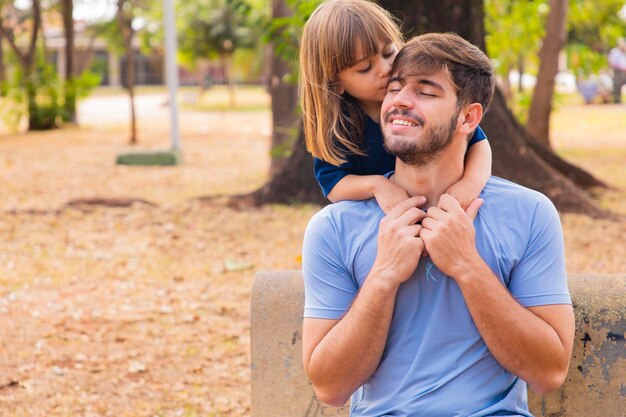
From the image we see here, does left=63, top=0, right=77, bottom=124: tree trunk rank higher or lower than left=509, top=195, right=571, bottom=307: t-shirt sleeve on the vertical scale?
lower

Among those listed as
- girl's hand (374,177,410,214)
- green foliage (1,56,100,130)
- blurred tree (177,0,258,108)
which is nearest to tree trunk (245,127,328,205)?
girl's hand (374,177,410,214)

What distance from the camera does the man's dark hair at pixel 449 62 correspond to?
90.4 inches

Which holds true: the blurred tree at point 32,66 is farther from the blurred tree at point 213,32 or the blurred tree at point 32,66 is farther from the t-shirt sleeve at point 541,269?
the t-shirt sleeve at point 541,269

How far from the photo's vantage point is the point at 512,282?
7.47 ft

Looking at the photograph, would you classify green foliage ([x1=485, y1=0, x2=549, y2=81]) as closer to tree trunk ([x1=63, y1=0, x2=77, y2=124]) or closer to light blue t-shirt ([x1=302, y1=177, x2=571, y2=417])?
light blue t-shirt ([x1=302, y1=177, x2=571, y2=417])

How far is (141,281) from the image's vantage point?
631 cm

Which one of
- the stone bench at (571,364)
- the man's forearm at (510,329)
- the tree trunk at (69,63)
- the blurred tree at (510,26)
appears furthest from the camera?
the tree trunk at (69,63)

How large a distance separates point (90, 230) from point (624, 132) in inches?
530

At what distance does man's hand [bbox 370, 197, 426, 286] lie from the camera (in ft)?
7.20

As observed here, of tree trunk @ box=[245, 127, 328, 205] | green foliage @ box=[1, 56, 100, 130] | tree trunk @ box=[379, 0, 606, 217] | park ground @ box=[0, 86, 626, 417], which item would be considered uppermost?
tree trunk @ box=[379, 0, 606, 217]

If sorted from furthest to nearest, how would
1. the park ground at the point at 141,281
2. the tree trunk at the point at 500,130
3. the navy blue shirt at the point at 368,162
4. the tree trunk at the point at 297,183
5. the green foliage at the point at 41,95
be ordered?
the green foliage at the point at 41,95, the tree trunk at the point at 297,183, the tree trunk at the point at 500,130, the park ground at the point at 141,281, the navy blue shirt at the point at 368,162

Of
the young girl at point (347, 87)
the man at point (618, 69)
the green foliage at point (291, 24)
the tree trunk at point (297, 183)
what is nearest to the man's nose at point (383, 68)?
the young girl at point (347, 87)

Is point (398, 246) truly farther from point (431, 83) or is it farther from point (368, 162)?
point (368, 162)

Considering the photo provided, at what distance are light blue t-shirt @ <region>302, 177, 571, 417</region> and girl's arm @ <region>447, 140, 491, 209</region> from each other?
0.16 ft
